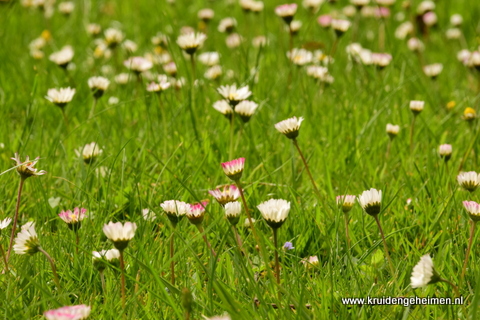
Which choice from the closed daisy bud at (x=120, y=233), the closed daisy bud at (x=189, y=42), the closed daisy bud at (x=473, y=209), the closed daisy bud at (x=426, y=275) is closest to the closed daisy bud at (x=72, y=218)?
the closed daisy bud at (x=120, y=233)

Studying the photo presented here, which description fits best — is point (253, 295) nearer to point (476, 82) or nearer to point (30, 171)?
point (30, 171)

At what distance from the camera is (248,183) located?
7.50 ft

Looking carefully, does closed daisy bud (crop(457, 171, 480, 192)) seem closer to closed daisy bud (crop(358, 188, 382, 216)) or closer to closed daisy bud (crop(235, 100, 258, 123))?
closed daisy bud (crop(358, 188, 382, 216))

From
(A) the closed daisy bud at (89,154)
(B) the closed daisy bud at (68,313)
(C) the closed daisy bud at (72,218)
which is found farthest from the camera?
(A) the closed daisy bud at (89,154)

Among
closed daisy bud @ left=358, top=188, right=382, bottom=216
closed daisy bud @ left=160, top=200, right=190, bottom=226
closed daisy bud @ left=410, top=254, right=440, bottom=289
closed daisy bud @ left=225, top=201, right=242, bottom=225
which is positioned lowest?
closed daisy bud @ left=160, top=200, right=190, bottom=226

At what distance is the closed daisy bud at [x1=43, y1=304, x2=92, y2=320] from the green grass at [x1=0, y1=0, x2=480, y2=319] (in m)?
0.18

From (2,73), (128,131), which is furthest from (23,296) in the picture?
(2,73)

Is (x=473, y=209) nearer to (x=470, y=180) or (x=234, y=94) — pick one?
(x=470, y=180)

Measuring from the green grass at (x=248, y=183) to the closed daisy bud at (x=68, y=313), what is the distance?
0.58ft

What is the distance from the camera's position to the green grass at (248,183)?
1571 millimetres

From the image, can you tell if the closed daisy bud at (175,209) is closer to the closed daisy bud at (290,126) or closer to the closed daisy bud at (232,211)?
the closed daisy bud at (232,211)

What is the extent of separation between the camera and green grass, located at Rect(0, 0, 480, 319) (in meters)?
1.57

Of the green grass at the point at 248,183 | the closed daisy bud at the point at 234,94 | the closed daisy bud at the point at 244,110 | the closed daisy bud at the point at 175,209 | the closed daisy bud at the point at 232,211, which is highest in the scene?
the closed daisy bud at the point at 232,211

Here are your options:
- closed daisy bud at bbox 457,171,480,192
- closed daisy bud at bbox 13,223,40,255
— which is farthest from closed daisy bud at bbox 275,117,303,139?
closed daisy bud at bbox 13,223,40,255
